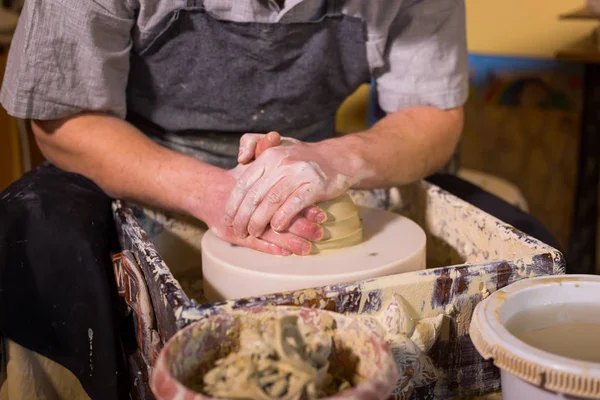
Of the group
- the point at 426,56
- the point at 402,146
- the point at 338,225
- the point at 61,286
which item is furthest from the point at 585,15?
the point at 61,286

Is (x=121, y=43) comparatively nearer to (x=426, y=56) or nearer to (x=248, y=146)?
(x=248, y=146)

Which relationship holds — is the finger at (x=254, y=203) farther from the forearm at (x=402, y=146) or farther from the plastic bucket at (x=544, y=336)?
the plastic bucket at (x=544, y=336)

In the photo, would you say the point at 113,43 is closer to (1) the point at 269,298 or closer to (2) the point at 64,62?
(2) the point at 64,62

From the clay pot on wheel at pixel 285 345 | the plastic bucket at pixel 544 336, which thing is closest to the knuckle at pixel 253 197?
the clay pot on wheel at pixel 285 345

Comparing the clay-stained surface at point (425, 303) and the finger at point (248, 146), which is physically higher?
the finger at point (248, 146)

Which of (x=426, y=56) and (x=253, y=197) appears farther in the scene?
(x=426, y=56)

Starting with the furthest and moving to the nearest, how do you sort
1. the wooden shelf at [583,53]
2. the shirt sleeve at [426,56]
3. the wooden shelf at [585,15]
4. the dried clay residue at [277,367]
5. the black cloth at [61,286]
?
1. the wooden shelf at [583,53]
2. the wooden shelf at [585,15]
3. the shirt sleeve at [426,56]
4. the black cloth at [61,286]
5. the dried clay residue at [277,367]

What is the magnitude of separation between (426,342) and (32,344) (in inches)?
28.6

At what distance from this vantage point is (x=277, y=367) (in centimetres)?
75

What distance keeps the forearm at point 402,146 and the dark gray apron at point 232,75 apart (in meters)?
0.17

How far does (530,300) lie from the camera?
911 millimetres

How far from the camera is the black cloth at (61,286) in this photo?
45.8 inches

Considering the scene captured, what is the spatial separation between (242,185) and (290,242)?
12cm

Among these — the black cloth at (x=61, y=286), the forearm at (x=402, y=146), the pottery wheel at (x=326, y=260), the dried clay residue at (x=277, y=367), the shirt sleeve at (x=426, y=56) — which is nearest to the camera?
the dried clay residue at (x=277, y=367)
